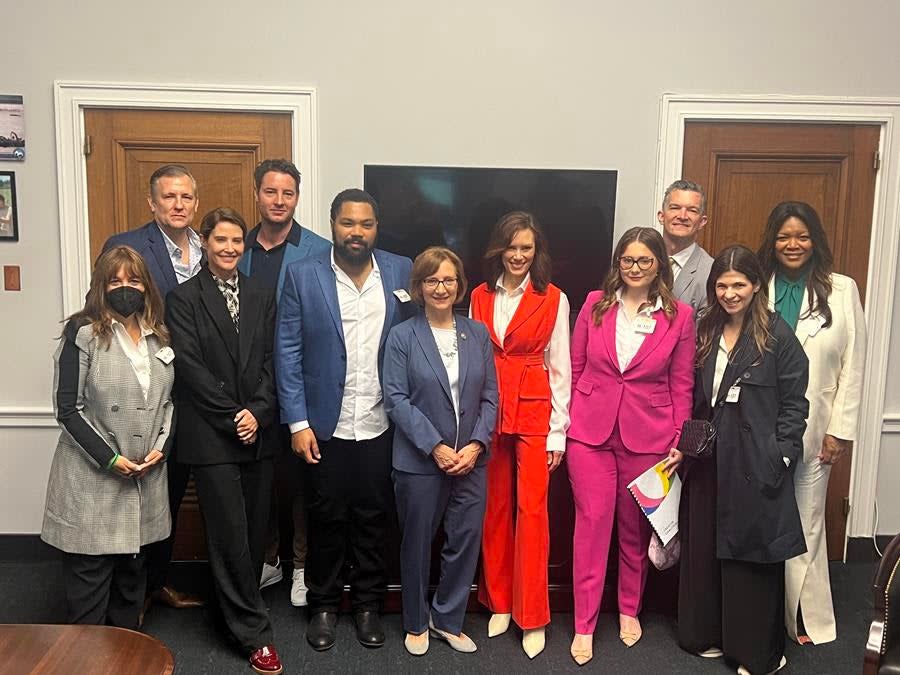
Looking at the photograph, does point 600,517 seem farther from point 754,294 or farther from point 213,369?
point 213,369

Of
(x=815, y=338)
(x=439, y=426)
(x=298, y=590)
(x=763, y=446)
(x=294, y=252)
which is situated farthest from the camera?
(x=298, y=590)

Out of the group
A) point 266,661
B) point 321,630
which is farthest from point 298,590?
point 266,661

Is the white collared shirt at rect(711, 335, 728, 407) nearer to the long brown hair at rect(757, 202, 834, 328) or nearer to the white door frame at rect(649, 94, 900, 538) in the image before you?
the long brown hair at rect(757, 202, 834, 328)

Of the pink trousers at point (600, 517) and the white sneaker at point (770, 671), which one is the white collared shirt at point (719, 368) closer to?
the pink trousers at point (600, 517)

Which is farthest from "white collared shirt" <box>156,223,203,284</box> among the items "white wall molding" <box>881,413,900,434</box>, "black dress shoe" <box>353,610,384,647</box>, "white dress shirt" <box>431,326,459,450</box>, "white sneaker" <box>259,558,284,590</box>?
"white wall molding" <box>881,413,900,434</box>

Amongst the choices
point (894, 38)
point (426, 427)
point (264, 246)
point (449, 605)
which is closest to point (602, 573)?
point (449, 605)

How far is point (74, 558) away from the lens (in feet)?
8.09

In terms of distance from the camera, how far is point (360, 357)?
104 inches

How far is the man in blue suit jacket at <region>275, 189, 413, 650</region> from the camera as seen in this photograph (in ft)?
8.50

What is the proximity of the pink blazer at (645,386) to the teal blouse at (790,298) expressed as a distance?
38 centimetres

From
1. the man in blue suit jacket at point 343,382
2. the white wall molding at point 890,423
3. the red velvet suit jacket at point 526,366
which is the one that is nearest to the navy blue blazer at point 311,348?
the man in blue suit jacket at point 343,382

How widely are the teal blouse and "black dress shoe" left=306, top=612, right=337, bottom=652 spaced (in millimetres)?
2027

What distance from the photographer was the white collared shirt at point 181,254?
2.71 m

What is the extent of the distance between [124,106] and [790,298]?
2787mm
